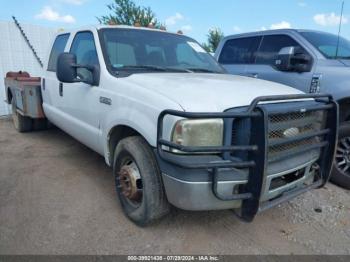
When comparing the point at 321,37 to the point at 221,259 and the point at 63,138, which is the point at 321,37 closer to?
the point at 221,259

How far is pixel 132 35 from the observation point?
378 cm

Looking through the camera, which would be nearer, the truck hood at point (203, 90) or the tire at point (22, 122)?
the truck hood at point (203, 90)

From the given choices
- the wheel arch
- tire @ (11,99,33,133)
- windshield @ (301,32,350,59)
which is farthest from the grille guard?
tire @ (11,99,33,133)

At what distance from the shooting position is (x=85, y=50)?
12.8 ft

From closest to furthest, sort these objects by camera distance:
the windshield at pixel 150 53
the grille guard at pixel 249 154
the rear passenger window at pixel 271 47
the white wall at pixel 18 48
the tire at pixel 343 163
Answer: the grille guard at pixel 249 154, the windshield at pixel 150 53, the tire at pixel 343 163, the rear passenger window at pixel 271 47, the white wall at pixel 18 48

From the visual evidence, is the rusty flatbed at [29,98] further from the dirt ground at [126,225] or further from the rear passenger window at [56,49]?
the dirt ground at [126,225]

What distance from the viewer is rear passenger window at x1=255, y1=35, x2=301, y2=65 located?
16.1ft

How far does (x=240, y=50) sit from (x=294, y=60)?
147 centimetres

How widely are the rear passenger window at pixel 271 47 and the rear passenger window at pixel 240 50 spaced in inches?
5.4

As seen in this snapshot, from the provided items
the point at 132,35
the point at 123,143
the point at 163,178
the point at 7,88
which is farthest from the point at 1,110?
the point at 163,178

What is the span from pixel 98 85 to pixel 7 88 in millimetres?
4450

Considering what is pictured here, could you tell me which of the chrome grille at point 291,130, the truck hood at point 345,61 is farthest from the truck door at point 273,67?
the chrome grille at point 291,130

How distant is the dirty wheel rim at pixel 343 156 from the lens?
392 centimetres

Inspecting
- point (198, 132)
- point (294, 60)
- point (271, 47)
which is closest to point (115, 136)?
point (198, 132)
